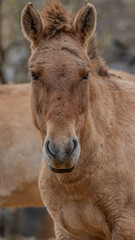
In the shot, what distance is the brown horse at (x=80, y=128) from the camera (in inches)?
173

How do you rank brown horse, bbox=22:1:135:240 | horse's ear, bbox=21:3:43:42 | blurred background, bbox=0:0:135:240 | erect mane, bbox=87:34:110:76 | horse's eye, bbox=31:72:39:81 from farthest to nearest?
blurred background, bbox=0:0:135:240 → erect mane, bbox=87:34:110:76 → horse's ear, bbox=21:3:43:42 → horse's eye, bbox=31:72:39:81 → brown horse, bbox=22:1:135:240

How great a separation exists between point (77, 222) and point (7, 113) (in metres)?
3.41

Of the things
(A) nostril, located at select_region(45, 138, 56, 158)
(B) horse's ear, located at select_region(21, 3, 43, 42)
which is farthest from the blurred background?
(A) nostril, located at select_region(45, 138, 56, 158)

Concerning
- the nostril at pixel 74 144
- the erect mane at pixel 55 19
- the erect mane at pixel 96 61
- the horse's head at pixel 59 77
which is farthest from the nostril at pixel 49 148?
the erect mane at pixel 96 61

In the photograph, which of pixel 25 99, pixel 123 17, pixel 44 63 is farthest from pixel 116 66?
pixel 44 63

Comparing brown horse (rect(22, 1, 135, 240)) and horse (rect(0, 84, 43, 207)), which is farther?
horse (rect(0, 84, 43, 207))

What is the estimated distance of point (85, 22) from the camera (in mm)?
4785

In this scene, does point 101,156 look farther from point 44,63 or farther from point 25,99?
point 25,99

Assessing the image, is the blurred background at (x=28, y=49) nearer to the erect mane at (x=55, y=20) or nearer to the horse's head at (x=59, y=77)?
the erect mane at (x=55, y=20)

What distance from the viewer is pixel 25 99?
7945 millimetres

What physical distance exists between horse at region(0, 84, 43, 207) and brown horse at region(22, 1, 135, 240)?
2363mm

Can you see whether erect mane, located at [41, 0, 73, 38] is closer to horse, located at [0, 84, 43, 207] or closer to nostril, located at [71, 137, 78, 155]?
nostril, located at [71, 137, 78, 155]

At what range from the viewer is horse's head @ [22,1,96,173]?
4121mm

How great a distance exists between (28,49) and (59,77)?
26.7 feet
